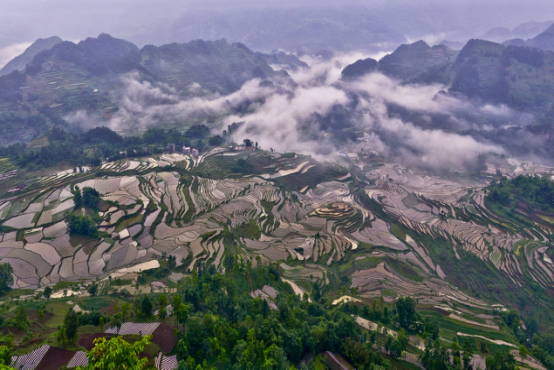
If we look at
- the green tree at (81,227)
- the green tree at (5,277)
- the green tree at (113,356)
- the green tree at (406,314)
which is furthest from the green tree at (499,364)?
the green tree at (81,227)

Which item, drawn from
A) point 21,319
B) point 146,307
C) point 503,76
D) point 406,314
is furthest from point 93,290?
point 503,76

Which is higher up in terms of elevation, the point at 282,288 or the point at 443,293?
the point at 282,288

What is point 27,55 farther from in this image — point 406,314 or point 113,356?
point 113,356

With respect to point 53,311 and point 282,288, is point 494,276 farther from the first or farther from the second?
point 53,311

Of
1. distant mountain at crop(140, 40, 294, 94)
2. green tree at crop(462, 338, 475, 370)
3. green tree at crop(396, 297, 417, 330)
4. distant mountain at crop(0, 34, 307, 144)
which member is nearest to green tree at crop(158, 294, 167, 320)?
green tree at crop(396, 297, 417, 330)

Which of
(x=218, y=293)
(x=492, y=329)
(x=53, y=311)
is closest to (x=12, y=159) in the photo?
(x=53, y=311)

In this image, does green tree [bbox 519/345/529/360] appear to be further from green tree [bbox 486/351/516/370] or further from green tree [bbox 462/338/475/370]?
green tree [bbox 462/338/475/370]

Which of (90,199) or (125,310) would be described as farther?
(90,199)
